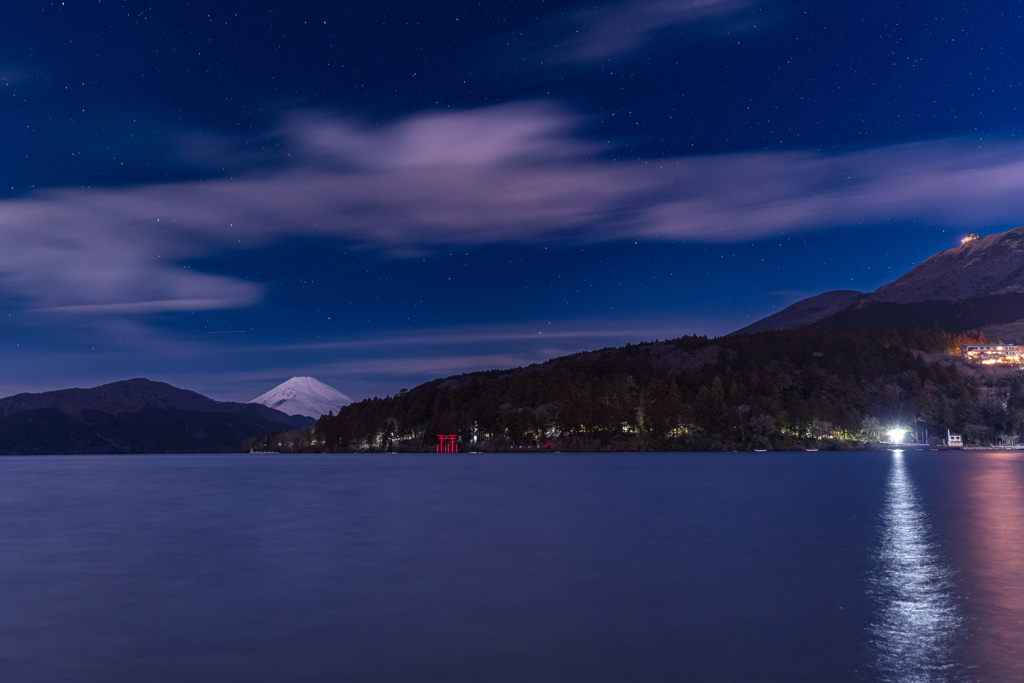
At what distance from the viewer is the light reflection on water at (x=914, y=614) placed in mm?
17641

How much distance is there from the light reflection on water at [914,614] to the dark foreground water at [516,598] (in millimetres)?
111

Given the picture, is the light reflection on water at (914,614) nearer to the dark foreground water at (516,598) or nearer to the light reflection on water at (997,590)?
the dark foreground water at (516,598)

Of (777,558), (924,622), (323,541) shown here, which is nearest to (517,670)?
(924,622)

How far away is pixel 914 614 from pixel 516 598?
13.5m

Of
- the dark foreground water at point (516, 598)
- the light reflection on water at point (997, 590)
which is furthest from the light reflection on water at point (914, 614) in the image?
the light reflection on water at point (997, 590)

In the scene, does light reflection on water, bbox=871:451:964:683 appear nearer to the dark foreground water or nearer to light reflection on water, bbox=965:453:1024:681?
the dark foreground water

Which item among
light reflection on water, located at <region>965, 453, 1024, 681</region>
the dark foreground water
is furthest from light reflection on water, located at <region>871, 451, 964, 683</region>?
light reflection on water, located at <region>965, 453, 1024, 681</region>

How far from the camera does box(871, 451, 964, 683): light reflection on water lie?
17641mm

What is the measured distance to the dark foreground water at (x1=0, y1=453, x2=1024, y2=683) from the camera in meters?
18.4

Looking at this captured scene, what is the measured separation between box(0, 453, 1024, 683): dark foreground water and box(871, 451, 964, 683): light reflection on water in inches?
4.4

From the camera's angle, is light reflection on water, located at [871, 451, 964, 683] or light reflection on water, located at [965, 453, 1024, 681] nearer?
light reflection on water, located at [871, 451, 964, 683]

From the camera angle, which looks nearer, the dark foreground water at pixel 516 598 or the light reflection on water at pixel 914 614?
the light reflection on water at pixel 914 614

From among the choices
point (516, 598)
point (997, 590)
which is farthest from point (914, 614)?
point (516, 598)

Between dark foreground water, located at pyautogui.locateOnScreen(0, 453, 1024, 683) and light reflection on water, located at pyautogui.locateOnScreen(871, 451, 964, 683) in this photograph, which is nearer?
light reflection on water, located at pyautogui.locateOnScreen(871, 451, 964, 683)
